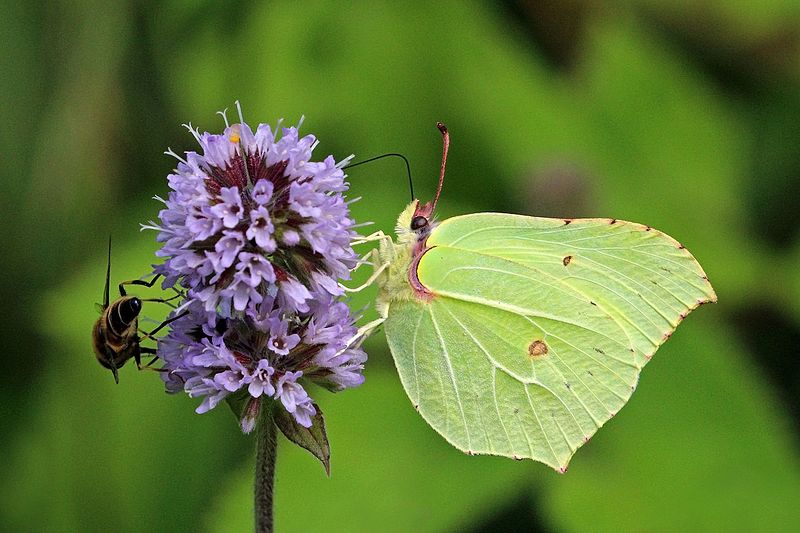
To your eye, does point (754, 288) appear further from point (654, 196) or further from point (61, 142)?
point (61, 142)

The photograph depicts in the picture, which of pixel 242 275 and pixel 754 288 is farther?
pixel 754 288

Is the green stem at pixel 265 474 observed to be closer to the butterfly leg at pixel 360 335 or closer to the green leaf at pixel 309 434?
the green leaf at pixel 309 434

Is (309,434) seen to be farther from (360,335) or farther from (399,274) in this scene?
(399,274)

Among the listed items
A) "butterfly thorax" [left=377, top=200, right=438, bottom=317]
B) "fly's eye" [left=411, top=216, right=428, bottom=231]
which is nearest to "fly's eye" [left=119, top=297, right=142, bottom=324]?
"butterfly thorax" [left=377, top=200, right=438, bottom=317]

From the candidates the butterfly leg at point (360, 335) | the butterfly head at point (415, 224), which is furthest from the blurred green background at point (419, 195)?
the butterfly leg at point (360, 335)

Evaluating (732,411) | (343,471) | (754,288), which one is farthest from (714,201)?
(343,471)

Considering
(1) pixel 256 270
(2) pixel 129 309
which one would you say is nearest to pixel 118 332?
(2) pixel 129 309

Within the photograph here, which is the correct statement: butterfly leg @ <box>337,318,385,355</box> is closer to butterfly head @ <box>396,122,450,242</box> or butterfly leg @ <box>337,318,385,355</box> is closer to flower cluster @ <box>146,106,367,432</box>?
flower cluster @ <box>146,106,367,432</box>
